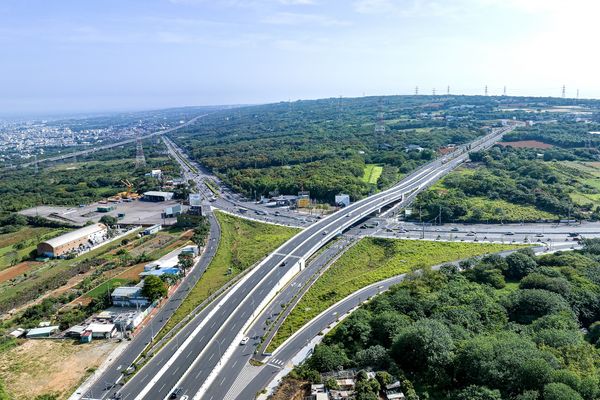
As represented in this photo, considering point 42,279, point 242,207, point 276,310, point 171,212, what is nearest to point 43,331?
point 42,279

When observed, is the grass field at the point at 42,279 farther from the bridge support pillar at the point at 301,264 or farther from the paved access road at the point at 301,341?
the paved access road at the point at 301,341

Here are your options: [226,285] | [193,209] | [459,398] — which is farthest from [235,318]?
[193,209]

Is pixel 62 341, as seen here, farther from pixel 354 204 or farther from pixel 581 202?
pixel 581 202

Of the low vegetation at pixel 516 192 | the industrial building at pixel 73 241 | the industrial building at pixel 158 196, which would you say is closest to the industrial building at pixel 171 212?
the industrial building at pixel 73 241

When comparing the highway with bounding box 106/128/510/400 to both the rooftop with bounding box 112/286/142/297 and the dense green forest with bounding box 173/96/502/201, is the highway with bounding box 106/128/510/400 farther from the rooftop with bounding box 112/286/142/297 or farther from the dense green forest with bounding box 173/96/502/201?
the dense green forest with bounding box 173/96/502/201

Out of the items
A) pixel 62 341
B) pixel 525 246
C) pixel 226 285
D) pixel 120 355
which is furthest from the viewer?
pixel 525 246

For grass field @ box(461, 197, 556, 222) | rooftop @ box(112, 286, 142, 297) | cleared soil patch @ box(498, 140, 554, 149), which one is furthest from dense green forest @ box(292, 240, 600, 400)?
cleared soil patch @ box(498, 140, 554, 149)
